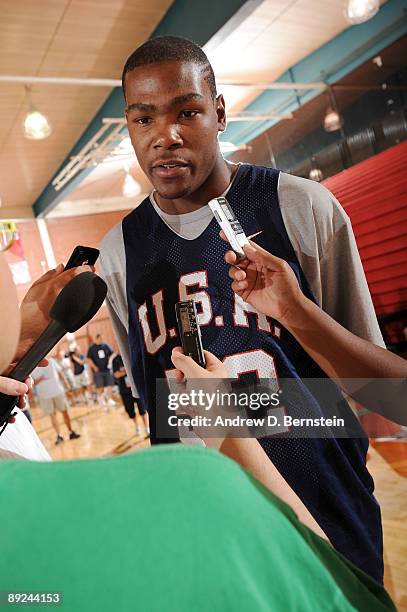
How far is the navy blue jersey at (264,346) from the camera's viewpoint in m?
1.07

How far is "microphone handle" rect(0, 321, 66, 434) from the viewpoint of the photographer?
0.80 metres

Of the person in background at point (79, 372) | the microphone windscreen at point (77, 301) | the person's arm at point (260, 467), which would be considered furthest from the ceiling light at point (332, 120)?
the person's arm at point (260, 467)

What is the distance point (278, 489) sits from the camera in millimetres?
601

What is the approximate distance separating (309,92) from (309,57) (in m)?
0.50

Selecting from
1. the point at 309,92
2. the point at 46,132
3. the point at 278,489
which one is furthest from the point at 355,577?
the point at 309,92

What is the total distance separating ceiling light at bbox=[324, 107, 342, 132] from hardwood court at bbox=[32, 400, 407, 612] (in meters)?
4.84

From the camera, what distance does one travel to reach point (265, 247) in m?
1.12

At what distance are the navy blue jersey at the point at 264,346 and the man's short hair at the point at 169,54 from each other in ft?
0.76

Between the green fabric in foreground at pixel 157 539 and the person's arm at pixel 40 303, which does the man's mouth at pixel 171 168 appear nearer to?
the person's arm at pixel 40 303

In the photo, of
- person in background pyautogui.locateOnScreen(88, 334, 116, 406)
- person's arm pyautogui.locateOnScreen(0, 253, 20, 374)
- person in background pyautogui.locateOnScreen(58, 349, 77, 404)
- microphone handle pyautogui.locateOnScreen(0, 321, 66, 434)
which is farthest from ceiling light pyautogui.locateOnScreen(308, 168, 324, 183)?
person's arm pyautogui.locateOnScreen(0, 253, 20, 374)

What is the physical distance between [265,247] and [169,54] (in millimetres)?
430

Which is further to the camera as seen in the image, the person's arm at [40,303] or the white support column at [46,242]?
the white support column at [46,242]

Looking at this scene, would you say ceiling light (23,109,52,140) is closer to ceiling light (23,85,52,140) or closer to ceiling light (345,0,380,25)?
ceiling light (23,85,52,140)

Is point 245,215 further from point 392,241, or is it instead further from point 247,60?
point 247,60
